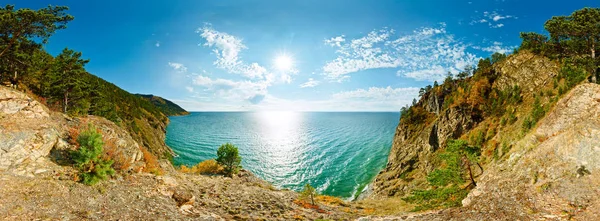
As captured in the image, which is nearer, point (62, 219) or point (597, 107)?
point (62, 219)

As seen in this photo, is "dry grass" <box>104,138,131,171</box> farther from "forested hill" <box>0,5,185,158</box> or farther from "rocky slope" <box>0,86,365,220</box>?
"forested hill" <box>0,5,185,158</box>

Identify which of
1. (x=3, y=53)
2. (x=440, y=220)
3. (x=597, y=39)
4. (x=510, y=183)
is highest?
(x=597, y=39)

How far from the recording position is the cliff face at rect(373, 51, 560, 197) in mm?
44709

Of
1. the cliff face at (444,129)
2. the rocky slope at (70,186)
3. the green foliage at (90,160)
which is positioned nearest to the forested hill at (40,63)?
the rocky slope at (70,186)

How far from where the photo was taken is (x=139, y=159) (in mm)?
23594

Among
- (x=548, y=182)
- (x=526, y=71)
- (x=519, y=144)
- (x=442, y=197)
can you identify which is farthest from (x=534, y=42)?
(x=442, y=197)

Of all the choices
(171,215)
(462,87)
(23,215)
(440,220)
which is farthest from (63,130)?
(462,87)

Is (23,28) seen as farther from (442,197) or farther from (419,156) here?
(419,156)

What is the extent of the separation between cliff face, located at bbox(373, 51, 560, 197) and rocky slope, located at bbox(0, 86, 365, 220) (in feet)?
135

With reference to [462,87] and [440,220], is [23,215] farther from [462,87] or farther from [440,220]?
[462,87]

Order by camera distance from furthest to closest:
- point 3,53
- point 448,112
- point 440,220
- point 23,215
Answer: point 448,112 < point 3,53 < point 440,220 < point 23,215

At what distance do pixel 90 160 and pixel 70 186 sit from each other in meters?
2.35

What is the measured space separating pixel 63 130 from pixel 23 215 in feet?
34.7

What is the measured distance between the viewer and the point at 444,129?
61812 mm
